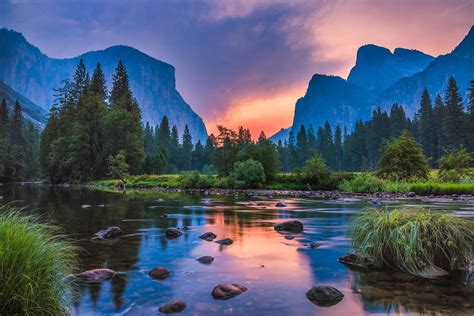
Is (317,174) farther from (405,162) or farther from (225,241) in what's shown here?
(225,241)

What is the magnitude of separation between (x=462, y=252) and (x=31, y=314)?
10489 millimetres

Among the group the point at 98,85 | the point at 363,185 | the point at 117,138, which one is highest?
the point at 98,85

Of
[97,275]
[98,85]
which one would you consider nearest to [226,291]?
[97,275]

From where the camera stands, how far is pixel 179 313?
25.4 feet

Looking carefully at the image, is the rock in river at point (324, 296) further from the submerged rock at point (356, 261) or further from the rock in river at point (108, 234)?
the rock in river at point (108, 234)

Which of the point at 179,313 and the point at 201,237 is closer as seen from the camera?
the point at 179,313

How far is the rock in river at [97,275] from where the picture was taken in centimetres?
993

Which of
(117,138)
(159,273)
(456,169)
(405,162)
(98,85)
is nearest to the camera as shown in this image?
(159,273)

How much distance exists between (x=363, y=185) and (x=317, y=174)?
8.29 meters

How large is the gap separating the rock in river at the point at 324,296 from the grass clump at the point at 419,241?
8.71ft

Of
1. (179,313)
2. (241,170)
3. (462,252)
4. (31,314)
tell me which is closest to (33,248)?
(31,314)

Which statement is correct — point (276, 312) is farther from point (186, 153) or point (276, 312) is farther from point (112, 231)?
point (186, 153)

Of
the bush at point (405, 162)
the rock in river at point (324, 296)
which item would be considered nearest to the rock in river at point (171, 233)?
the rock in river at point (324, 296)

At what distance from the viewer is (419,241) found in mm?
9961
